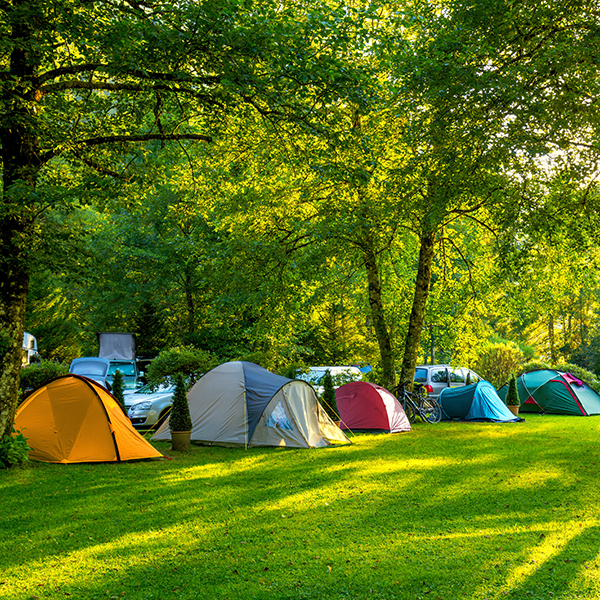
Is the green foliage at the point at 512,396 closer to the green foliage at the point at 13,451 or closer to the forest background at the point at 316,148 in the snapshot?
the forest background at the point at 316,148

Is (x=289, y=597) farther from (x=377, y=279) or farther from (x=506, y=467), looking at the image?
(x=377, y=279)

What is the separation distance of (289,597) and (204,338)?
21.4 metres

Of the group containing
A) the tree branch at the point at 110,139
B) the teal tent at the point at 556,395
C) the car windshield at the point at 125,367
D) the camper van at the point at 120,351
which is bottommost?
the teal tent at the point at 556,395

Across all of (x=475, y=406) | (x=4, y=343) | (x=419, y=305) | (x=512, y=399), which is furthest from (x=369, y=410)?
(x=4, y=343)

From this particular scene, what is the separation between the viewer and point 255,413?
1234 centimetres

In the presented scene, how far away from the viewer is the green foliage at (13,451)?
933 cm

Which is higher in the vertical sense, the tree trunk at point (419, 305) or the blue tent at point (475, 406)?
the tree trunk at point (419, 305)

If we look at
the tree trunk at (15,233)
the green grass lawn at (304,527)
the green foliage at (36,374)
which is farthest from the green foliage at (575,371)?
the tree trunk at (15,233)

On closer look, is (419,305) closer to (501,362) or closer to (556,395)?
(556,395)

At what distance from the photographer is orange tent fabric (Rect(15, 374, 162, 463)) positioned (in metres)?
10.3

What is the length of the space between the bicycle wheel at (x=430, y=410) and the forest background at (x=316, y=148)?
1205 mm

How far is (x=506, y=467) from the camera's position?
10.3 meters

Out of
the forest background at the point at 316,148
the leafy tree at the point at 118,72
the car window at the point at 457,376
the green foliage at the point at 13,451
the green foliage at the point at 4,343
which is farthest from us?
the car window at the point at 457,376

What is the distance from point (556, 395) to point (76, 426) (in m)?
16.8
